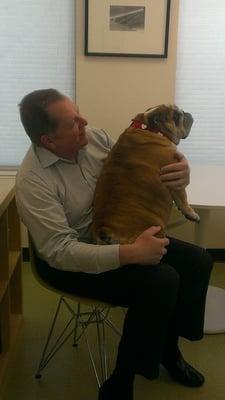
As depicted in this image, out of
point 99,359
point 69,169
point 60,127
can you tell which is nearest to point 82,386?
point 99,359

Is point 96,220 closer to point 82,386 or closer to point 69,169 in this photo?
point 69,169

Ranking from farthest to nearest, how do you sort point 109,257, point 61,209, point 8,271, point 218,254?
point 218,254
point 8,271
point 61,209
point 109,257

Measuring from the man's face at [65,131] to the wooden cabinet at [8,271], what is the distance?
0.30m

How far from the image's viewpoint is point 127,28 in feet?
8.57

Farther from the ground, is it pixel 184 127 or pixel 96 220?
pixel 184 127

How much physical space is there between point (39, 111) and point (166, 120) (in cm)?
44

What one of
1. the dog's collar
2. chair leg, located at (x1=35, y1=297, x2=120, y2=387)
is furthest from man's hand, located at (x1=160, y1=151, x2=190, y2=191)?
chair leg, located at (x1=35, y1=297, x2=120, y2=387)

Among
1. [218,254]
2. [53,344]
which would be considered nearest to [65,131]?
[53,344]

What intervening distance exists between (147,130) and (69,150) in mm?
274

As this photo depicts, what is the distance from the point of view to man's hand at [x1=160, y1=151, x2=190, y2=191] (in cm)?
156

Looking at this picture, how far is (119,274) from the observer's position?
154 cm

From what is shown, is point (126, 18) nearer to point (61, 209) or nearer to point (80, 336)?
point (61, 209)

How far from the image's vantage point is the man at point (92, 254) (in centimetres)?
148

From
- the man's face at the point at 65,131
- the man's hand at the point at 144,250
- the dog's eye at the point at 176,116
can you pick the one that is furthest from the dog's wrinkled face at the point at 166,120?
the man's hand at the point at 144,250
